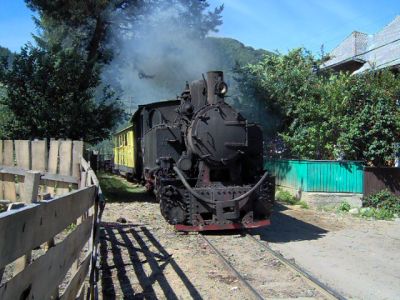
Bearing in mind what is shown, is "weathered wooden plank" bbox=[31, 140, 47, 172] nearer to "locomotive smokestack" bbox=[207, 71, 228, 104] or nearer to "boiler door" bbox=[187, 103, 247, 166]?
"boiler door" bbox=[187, 103, 247, 166]

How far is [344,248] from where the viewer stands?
888 centimetres

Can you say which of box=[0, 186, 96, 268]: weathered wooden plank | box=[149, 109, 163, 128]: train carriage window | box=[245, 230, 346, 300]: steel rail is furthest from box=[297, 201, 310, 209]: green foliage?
box=[0, 186, 96, 268]: weathered wooden plank

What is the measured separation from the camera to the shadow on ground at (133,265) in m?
5.76

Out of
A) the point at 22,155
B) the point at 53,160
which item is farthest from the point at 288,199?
the point at 53,160

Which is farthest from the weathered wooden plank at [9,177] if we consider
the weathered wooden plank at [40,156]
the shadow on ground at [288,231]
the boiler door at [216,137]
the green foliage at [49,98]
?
the green foliage at [49,98]

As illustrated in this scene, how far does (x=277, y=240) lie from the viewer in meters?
9.53

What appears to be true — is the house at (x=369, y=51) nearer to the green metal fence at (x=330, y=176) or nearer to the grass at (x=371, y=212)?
the green metal fence at (x=330, y=176)

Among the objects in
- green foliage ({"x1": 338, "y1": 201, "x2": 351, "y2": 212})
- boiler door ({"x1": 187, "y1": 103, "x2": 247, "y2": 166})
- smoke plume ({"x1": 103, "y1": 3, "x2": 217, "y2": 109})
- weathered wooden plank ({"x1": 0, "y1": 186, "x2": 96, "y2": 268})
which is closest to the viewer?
weathered wooden plank ({"x1": 0, "y1": 186, "x2": 96, "y2": 268})

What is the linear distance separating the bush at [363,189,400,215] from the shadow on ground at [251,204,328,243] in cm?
328

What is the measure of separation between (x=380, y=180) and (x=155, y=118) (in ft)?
23.8

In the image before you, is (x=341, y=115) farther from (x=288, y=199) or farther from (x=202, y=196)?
(x=202, y=196)

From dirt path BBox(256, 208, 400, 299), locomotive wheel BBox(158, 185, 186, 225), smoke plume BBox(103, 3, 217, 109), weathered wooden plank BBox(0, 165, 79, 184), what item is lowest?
dirt path BBox(256, 208, 400, 299)

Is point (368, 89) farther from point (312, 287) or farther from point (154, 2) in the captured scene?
point (312, 287)

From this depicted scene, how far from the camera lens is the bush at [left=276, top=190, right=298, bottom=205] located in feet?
52.1
